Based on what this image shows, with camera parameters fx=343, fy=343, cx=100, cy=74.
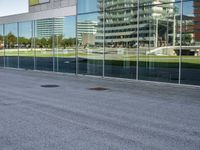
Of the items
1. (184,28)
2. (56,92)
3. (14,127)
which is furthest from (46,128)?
(184,28)

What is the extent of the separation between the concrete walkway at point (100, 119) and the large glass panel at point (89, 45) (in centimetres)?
535

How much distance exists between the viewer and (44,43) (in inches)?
972

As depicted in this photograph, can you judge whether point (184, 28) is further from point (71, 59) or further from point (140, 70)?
point (71, 59)

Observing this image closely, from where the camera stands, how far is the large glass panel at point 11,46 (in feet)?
91.2

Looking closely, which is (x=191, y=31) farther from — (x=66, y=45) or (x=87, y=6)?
(x=66, y=45)

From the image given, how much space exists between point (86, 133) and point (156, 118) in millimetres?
2326

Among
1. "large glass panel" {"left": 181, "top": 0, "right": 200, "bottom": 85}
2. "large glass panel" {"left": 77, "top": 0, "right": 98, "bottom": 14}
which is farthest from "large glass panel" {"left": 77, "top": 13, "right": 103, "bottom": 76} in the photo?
"large glass panel" {"left": 181, "top": 0, "right": 200, "bottom": 85}

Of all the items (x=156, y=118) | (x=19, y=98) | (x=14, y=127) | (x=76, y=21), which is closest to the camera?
(x=14, y=127)

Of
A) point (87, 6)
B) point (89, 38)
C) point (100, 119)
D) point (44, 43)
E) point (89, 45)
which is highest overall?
point (87, 6)

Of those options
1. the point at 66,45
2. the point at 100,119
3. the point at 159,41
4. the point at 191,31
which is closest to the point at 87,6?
the point at 66,45

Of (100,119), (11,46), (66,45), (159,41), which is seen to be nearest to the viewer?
(100,119)

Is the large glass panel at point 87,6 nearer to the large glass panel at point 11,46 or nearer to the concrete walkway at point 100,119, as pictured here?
the concrete walkway at point 100,119

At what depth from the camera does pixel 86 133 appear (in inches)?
283

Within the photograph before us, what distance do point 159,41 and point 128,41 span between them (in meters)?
1.86
